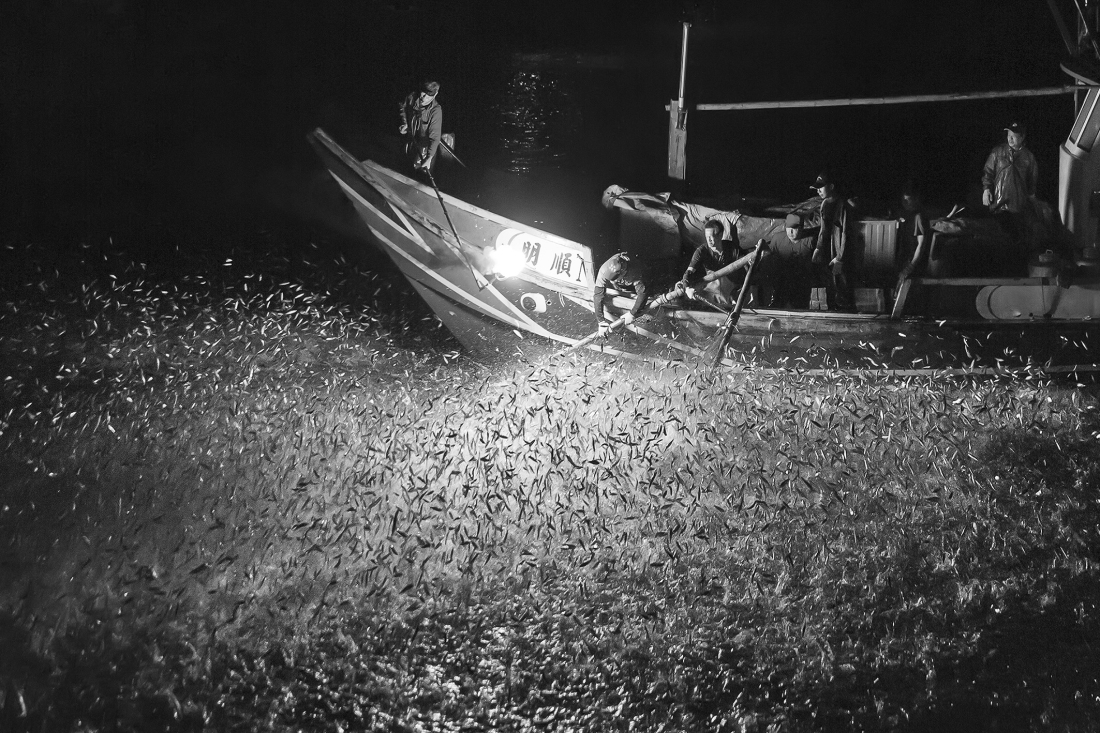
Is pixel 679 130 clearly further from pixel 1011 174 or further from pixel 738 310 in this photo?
pixel 1011 174

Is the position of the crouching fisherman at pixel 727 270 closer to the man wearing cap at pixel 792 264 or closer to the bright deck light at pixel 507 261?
the man wearing cap at pixel 792 264

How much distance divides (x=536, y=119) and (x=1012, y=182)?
2.55 m

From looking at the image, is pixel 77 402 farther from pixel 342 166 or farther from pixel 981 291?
pixel 981 291

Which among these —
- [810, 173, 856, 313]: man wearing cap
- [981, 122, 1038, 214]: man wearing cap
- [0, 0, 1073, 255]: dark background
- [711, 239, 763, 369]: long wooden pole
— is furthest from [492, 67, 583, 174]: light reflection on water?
[981, 122, 1038, 214]: man wearing cap

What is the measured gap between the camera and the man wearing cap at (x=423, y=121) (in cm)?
475

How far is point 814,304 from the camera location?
468cm

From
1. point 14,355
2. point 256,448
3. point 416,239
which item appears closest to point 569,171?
point 416,239

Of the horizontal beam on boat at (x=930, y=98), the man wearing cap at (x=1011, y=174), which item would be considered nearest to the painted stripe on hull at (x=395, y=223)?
the horizontal beam on boat at (x=930, y=98)

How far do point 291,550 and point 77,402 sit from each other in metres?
1.98

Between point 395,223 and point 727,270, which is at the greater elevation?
point 395,223

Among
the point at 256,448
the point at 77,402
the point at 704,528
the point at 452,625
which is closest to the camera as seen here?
the point at 452,625

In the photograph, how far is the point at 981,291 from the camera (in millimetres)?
4648

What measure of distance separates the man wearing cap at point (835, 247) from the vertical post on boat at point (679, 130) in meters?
0.76

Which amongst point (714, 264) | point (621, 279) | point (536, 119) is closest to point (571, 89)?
point (536, 119)
